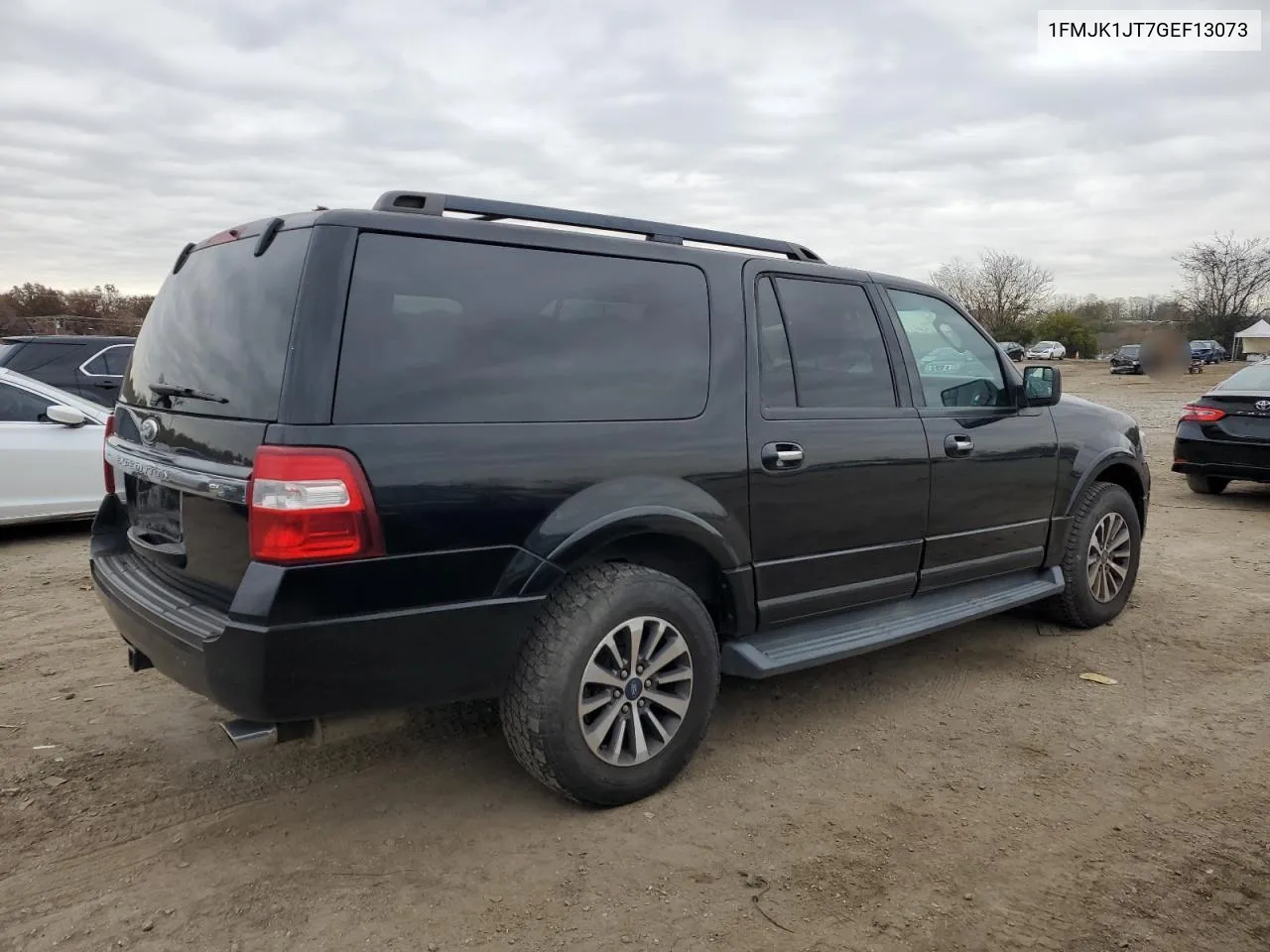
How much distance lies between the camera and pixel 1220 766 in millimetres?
3586

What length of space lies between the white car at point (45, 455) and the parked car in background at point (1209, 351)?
161ft

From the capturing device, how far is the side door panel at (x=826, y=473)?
3619 mm

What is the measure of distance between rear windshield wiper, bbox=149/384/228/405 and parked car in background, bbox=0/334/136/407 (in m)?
6.95

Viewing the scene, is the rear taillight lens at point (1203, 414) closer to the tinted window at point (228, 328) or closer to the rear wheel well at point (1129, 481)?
the rear wheel well at point (1129, 481)

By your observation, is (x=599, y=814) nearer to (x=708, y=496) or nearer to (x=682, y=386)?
(x=708, y=496)

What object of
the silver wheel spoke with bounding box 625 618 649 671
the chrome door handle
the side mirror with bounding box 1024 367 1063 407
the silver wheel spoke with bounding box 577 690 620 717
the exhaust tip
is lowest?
the silver wheel spoke with bounding box 577 690 620 717

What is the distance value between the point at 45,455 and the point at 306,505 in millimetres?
6060

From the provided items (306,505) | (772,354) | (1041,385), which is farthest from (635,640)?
(1041,385)

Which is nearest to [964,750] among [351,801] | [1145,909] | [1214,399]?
[1145,909]

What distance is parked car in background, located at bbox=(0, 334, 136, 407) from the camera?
9.39 metres

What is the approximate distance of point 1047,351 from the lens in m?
54.9

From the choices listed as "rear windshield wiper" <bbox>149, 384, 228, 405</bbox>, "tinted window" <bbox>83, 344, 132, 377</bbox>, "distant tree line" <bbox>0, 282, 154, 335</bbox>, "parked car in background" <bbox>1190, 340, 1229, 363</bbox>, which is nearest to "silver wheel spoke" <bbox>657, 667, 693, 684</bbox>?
"rear windshield wiper" <bbox>149, 384, 228, 405</bbox>

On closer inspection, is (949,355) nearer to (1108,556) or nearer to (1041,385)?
Result: (1041,385)

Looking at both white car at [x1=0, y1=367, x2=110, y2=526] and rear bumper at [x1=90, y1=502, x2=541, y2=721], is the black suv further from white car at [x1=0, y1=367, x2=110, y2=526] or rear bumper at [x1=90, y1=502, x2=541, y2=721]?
white car at [x1=0, y1=367, x2=110, y2=526]
